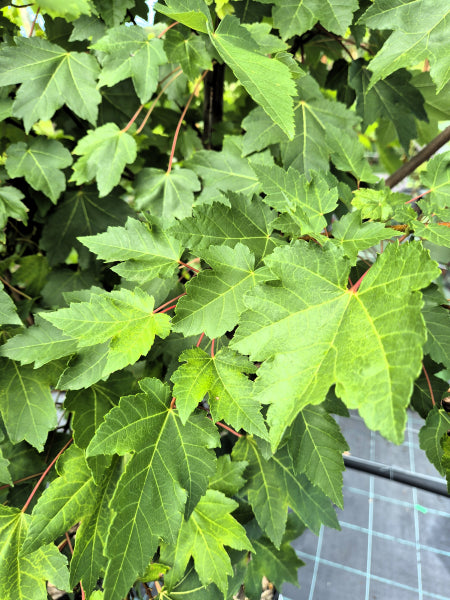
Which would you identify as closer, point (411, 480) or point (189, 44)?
point (189, 44)

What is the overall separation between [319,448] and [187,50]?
1.82 ft

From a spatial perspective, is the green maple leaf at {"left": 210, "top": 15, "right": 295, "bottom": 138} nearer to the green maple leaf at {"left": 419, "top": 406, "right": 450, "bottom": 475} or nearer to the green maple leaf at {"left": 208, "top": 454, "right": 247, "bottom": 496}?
the green maple leaf at {"left": 419, "top": 406, "right": 450, "bottom": 475}

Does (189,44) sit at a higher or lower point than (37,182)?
higher

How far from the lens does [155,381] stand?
0.47m

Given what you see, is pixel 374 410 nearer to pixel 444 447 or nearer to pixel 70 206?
pixel 444 447

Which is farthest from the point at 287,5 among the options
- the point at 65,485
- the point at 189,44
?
the point at 65,485

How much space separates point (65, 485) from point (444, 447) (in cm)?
42

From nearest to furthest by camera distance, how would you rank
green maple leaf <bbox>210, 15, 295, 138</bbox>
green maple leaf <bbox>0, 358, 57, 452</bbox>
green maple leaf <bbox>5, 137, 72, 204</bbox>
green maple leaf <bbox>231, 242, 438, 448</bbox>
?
green maple leaf <bbox>231, 242, 438, 448</bbox> < green maple leaf <bbox>210, 15, 295, 138</bbox> < green maple leaf <bbox>0, 358, 57, 452</bbox> < green maple leaf <bbox>5, 137, 72, 204</bbox>

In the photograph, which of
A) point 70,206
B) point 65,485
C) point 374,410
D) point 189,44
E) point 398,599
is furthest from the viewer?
point 398,599

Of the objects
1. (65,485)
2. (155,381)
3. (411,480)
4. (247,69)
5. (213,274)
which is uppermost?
(247,69)

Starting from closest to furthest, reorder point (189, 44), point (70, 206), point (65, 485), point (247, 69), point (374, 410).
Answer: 1. point (374, 410)
2. point (247, 69)
3. point (65, 485)
4. point (189, 44)
5. point (70, 206)

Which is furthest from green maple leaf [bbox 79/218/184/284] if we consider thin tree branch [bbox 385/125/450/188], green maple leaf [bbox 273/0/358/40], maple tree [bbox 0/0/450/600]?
thin tree branch [bbox 385/125/450/188]

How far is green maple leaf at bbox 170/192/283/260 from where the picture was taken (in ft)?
1.53

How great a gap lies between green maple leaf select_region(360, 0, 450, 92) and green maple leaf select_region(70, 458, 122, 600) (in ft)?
1.84
